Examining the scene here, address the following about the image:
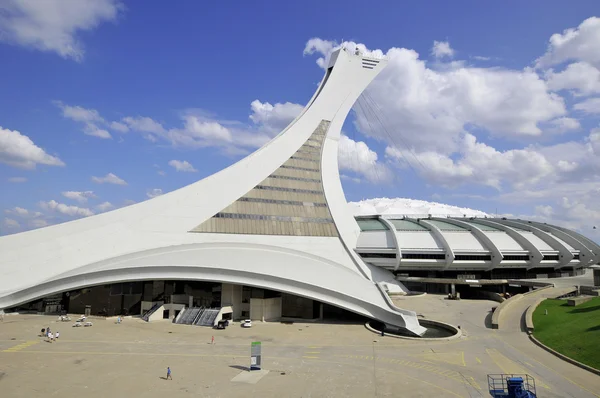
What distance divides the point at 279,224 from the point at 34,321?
973 inches

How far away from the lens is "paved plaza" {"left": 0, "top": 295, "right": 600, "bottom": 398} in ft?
60.4

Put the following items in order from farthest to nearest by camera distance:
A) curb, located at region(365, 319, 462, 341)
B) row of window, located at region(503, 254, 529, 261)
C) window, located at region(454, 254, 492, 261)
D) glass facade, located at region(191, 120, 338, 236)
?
1. row of window, located at region(503, 254, 529, 261)
2. window, located at region(454, 254, 492, 261)
3. glass facade, located at region(191, 120, 338, 236)
4. curb, located at region(365, 319, 462, 341)

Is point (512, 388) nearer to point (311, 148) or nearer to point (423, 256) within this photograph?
point (423, 256)

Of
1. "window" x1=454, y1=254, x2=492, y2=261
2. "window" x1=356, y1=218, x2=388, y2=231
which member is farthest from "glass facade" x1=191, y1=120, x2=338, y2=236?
"window" x1=454, y1=254, x2=492, y2=261

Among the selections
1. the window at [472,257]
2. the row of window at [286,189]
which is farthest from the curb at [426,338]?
the row of window at [286,189]

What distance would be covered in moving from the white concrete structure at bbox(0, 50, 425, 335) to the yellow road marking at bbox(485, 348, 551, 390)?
20.2 ft

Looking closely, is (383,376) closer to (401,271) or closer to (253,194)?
(253,194)

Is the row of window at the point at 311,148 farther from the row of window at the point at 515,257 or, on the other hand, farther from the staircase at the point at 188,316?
the row of window at the point at 515,257

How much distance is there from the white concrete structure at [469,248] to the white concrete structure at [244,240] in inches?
100

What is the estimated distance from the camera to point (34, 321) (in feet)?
110

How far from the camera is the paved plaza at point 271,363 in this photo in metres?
18.4

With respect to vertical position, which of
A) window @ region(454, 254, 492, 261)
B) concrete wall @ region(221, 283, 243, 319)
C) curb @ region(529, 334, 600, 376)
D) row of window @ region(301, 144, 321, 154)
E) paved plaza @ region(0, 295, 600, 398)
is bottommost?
paved plaza @ region(0, 295, 600, 398)

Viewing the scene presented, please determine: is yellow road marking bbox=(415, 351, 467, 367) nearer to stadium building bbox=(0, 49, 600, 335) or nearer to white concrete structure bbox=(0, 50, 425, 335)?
A: white concrete structure bbox=(0, 50, 425, 335)

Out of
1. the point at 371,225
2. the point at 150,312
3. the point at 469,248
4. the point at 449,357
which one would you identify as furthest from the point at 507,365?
the point at 371,225
